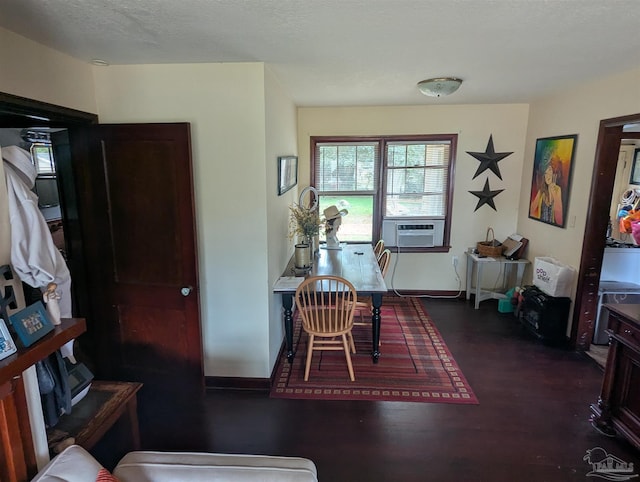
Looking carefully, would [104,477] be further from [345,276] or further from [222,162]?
[345,276]

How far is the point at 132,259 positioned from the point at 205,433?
1302 millimetres

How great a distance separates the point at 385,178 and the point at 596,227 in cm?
225

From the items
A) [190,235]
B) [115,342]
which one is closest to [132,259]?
[190,235]

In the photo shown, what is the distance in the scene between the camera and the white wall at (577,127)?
9.76ft

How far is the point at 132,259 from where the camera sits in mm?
2717

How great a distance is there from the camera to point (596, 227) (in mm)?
3297

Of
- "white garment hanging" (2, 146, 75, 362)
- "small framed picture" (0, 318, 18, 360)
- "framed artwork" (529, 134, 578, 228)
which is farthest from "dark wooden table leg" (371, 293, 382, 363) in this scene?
"small framed picture" (0, 318, 18, 360)

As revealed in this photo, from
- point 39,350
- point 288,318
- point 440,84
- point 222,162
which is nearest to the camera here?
point 39,350

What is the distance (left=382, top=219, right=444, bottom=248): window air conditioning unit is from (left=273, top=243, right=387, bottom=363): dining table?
0.62 meters

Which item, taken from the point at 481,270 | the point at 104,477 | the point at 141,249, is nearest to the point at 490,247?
the point at 481,270

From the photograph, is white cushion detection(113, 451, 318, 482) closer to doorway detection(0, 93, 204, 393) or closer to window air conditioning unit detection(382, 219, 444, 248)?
doorway detection(0, 93, 204, 393)

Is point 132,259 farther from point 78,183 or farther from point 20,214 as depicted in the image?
point 20,214

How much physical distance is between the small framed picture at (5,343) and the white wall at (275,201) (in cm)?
166

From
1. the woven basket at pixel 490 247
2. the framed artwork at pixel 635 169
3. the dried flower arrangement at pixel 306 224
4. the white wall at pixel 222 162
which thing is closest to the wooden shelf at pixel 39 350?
the white wall at pixel 222 162
